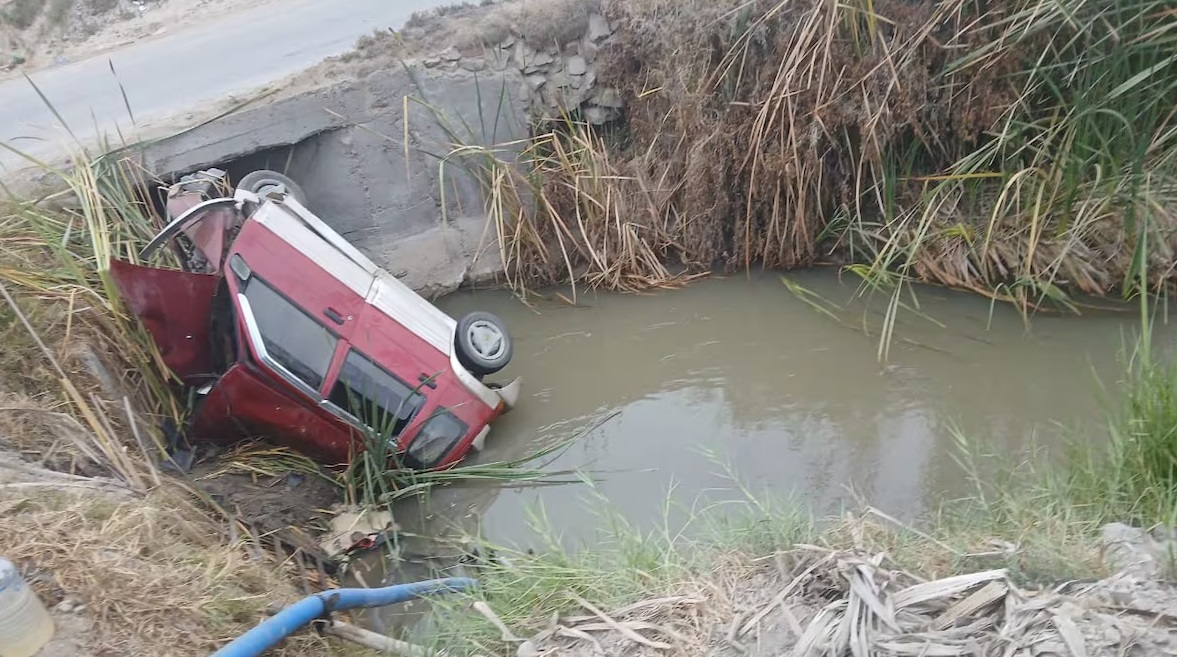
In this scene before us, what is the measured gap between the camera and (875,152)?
17.8ft

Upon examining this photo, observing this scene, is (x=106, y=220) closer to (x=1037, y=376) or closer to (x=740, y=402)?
(x=740, y=402)

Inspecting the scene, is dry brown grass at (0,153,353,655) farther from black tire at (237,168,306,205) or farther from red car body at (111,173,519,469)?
black tire at (237,168,306,205)

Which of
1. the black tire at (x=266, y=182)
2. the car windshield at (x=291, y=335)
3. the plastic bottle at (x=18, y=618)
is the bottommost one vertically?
the plastic bottle at (x=18, y=618)

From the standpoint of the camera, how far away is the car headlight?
4375 millimetres

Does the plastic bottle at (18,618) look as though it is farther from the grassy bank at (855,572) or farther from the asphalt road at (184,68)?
the asphalt road at (184,68)

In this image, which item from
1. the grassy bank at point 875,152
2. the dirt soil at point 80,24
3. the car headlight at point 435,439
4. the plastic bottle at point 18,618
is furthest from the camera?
the dirt soil at point 80,24

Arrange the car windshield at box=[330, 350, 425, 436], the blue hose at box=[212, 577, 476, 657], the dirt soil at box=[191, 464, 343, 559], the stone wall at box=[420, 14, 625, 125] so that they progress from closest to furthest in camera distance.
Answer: the blue hose at box=[212, 577, 476, 657] → the dirt soil at box=[191, 464, 343, 559] → the car windshield at box=[330, 350, 425, 436] → the stone wall at box=[420, 14, 625, 125]

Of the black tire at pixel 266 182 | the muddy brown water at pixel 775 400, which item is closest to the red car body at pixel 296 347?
the muddy brown water at pixel 775 400

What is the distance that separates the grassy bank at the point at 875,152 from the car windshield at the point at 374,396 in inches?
85.4

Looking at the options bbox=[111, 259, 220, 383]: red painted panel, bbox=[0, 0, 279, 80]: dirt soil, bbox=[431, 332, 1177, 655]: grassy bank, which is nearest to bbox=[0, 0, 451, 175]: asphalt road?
bbox=[0, 0, 279, 80]: dirt soil

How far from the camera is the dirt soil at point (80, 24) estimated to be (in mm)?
8148

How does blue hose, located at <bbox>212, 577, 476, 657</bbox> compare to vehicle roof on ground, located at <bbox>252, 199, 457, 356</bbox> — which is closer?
blue hose, located at <bbox>212, 577, 476, 657</bbox>

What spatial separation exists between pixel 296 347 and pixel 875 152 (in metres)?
3.93

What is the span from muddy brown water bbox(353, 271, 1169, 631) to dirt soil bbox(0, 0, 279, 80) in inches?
221
